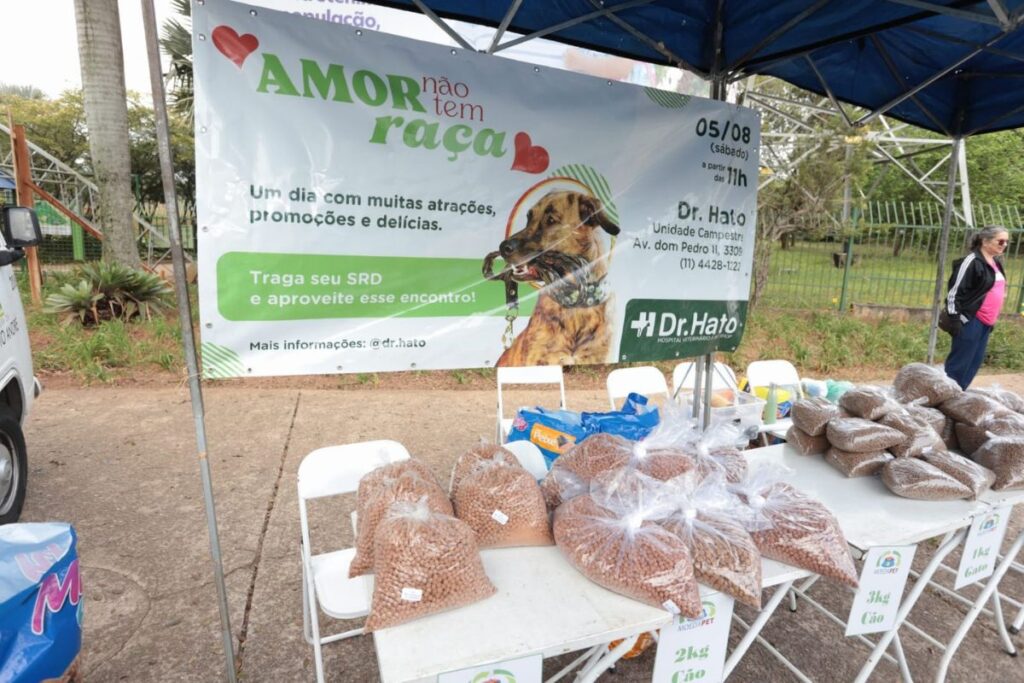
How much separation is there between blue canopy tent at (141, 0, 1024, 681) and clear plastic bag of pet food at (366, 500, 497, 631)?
0.79m

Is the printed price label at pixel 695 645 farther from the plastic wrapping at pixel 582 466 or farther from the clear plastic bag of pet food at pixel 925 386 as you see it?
the clear plastic bag of pet food at pixel 925 386

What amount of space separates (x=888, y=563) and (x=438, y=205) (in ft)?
6.10

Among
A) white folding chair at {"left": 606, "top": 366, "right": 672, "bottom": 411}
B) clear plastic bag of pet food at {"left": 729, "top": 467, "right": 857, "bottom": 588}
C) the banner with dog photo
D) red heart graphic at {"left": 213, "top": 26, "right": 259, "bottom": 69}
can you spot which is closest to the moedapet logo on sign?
clear plastic bag of pet food at {"left": 729, "top": 467, "right": 857, "bottom": 588}

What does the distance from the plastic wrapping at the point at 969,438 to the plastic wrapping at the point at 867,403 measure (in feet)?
1.14

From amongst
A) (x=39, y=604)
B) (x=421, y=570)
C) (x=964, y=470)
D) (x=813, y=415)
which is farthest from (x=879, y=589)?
(x=39, y=604)

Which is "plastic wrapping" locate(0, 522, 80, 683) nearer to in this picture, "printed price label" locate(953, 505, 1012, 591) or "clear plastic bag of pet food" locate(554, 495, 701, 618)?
"clear plastic bag of pet food" locate(554, 495, 701, 618)

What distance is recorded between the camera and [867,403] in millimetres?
2273

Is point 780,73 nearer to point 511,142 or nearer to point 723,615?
point 511,142

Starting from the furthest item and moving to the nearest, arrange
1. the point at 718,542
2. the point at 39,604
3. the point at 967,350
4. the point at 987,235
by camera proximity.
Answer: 1. the point at 967,350
2. the point at 987,235
3. the point at 718,542
4. the point at 39,604

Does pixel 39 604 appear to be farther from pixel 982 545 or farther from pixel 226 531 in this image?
pixel 982 545

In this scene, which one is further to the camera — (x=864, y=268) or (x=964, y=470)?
(x=864, y=268)

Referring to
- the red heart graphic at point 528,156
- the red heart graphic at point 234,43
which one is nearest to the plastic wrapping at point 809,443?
the red heart graphic at point 528,156

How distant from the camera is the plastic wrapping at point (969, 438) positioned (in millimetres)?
2303

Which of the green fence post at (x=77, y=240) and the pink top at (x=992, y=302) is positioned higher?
the green fence post at (x=77, y=240)
